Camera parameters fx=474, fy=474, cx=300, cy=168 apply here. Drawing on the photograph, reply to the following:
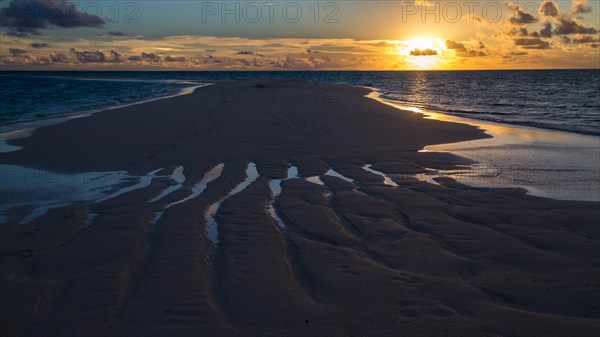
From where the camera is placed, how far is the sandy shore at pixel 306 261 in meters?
4.03

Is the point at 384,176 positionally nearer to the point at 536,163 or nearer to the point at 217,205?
the point at 217,205

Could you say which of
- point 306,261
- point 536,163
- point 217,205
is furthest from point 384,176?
point 306,261

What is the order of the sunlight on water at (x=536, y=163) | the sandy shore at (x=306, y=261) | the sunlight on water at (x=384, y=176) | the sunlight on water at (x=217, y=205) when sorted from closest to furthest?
the sandy shore at (x=306, y=261), the sunlight on water at (x=217, y=205), the sunlight on water at (x=536, y=163), the sunlight on water at (x=384, y=176)

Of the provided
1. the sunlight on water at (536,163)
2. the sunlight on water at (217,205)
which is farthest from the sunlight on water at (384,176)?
the sunlight on water at (217,205)

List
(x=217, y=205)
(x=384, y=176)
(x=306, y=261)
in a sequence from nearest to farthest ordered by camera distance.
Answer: (x=306, y=261)
(x=217, y=205)
(x=384, y=176)

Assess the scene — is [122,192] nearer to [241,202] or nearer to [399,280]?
[241,202]

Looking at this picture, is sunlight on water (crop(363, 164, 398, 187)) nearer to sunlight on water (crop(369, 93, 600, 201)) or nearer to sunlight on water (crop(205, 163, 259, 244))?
sunlight on water (crop(369, 93, 600, 201))

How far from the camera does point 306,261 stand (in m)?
5.29

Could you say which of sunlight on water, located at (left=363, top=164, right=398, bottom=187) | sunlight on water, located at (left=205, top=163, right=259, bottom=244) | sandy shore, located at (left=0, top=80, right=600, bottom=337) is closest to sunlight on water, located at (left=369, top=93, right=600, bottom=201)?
sandy shore, located at (left=0, top=80, right=600, bottom=337)

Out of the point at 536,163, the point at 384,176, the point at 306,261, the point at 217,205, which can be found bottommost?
the point at 306,261

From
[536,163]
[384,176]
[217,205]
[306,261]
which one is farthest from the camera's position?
[536,163]

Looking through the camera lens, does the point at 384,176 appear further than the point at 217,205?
Yes

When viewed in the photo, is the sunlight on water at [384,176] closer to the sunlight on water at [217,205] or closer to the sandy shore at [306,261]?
the sandy shore at [306,261]

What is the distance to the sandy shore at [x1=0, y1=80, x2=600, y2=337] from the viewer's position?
4027 mm
